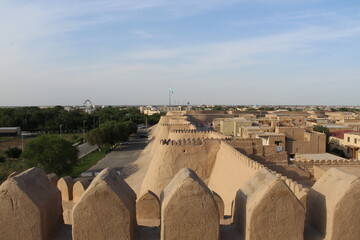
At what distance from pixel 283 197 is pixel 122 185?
1.42 metres

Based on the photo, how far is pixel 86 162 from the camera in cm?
2641

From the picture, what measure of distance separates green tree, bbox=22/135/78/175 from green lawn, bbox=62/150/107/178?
52.2 inches

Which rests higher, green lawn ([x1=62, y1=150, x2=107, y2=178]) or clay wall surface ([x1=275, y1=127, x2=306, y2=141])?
clay wall surface ([x1=275, y1=127, x2=306, y2=141])

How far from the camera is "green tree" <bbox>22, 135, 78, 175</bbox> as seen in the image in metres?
18.7

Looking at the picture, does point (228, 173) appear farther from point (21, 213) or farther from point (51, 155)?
point (51, 155)

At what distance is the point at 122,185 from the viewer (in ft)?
8.53

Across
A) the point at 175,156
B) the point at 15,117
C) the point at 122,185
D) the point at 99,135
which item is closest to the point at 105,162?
the point at 99,135

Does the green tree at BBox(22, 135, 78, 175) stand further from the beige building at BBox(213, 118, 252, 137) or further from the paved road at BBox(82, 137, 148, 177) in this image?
the beige building at BBox(213, 118, 252, 137)

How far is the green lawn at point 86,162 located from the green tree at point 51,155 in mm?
1326

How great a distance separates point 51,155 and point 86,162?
310 inches

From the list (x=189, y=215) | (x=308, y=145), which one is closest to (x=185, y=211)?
(x=189, y=215)

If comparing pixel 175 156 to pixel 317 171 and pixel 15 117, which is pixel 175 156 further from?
pixel 15 117

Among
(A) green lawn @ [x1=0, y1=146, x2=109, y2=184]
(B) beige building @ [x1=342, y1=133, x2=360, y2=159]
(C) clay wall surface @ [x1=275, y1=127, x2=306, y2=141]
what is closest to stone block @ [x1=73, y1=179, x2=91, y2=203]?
(A) green lawn @ [x1=0, y1=146, x2=109, y2=184]

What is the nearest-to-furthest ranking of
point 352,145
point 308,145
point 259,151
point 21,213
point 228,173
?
point 21,213
point 228,173
point 259,151
point 308,145
point 352,145
